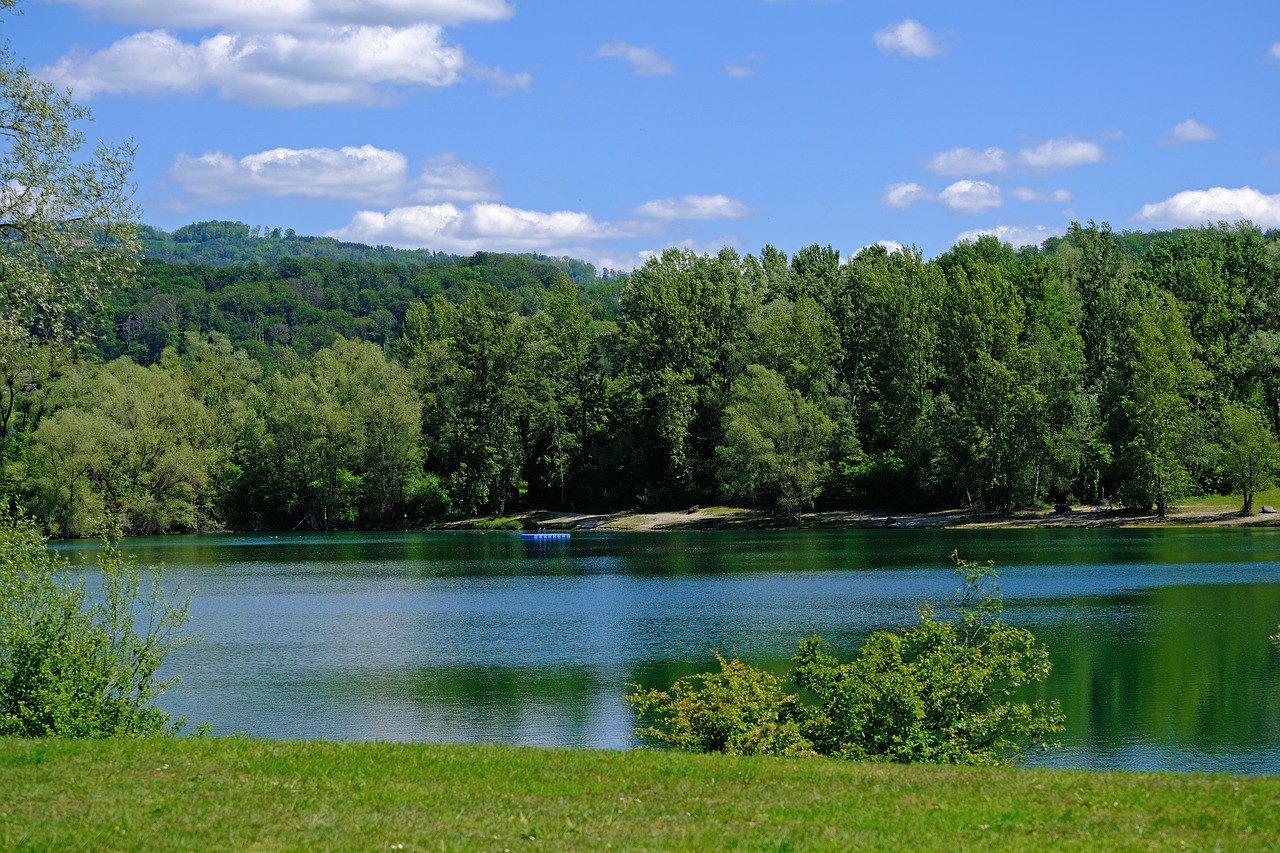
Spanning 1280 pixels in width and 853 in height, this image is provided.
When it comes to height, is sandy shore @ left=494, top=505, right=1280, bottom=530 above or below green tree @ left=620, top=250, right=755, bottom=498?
below

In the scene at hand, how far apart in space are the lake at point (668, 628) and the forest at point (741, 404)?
9.66 meters

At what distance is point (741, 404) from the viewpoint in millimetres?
83000

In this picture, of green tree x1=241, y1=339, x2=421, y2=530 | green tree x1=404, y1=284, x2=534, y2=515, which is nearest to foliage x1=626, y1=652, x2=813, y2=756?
green tree x1=404, y1=284, x2=534, y2=515

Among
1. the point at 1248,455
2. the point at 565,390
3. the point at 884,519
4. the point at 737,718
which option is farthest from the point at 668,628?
the point at 565,390

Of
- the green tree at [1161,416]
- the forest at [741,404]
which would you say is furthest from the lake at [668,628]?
the forest at [741,404]

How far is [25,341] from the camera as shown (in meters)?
21.2

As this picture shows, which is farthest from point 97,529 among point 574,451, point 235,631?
point 235,631

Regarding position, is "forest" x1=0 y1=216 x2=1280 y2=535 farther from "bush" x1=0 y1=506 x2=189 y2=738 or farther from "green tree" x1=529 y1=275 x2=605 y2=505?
"bush" x1=0 y1=506 x2=189 y2=738

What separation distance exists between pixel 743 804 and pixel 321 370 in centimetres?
8887

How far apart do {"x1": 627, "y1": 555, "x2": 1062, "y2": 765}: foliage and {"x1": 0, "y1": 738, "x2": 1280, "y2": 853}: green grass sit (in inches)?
82.8

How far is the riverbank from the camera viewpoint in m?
73.1

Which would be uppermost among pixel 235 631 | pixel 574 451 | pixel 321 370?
pixel 321 370

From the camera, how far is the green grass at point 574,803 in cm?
1127

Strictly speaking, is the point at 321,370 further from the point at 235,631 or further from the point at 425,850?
the point at 425,850
